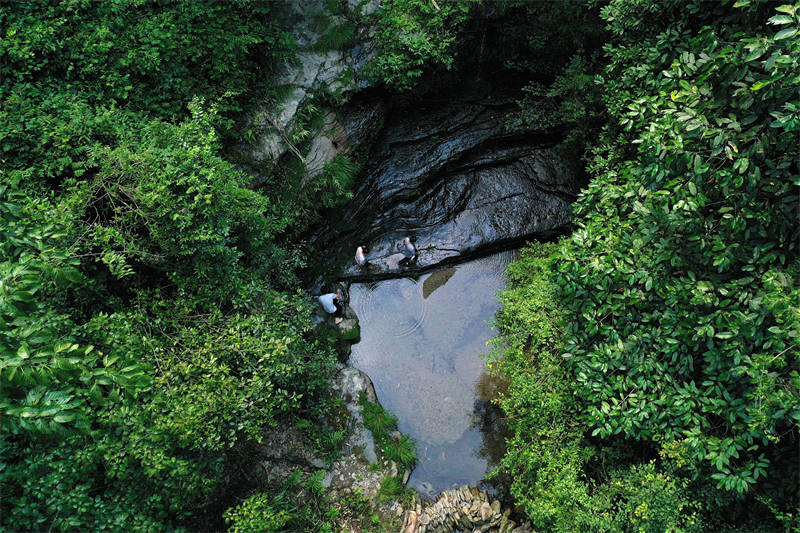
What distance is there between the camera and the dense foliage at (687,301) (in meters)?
4.17

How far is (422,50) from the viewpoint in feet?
28.9

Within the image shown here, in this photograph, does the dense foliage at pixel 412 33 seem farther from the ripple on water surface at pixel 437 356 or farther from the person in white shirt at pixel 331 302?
the person in white shirt at pixel 331 302

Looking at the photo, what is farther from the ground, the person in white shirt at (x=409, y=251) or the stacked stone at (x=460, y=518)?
the person in white shirt at (x=409, y=251)

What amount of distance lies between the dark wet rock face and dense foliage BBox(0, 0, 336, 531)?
126 inches

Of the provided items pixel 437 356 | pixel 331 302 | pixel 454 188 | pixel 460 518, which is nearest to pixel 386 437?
pixel 460 518

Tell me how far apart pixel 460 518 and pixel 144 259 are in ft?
21.9

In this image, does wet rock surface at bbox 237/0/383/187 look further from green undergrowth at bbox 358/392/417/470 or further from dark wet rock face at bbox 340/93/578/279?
green undergrowth at bbox 358/392/417/470

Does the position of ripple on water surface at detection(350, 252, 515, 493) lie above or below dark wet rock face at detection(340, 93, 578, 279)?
below

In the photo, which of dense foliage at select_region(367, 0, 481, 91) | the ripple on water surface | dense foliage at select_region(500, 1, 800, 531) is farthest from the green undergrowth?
dense foliage at select_region(367, 0, 481, 91)

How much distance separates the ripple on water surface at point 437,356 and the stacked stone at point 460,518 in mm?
496

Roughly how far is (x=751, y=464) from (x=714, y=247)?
2377 mm

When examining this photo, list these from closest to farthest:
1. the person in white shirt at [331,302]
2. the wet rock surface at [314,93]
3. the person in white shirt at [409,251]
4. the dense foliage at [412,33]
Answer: the wet rock surface at [314,93] < the person in white shirt at [331,302] < the dense foliage at [412,33] < the person in white shirt at [409,251]

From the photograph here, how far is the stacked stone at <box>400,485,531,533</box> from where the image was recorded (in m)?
7.26

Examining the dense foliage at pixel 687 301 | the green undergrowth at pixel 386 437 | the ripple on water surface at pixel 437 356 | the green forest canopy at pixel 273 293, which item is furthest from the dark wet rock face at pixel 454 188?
the dense foliage at pixel 687 301
